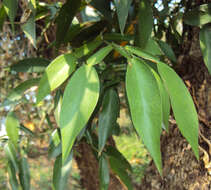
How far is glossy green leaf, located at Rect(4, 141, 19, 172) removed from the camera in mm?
431

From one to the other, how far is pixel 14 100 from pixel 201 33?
333mm

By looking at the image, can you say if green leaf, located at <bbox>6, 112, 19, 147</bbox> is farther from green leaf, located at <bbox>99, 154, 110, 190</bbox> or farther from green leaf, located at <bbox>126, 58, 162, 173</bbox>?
green leaf, located at <bbox>126, 58, 162, 173</bbox>

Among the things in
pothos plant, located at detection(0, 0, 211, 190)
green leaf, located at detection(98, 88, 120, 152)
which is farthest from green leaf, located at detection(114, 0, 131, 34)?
green leaf, located at detection(98, 88, 120, 152)

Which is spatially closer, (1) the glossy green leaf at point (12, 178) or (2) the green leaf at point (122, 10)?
(2) the green leaf at point (122, 10)

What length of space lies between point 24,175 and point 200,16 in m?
0.41

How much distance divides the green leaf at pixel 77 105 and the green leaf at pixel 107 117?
140 mm

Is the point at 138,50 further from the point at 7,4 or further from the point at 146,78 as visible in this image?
the point at 7,4

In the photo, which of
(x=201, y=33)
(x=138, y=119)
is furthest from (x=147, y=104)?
(x=201, y=33)

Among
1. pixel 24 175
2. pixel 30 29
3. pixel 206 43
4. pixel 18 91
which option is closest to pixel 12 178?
pixel 24 175

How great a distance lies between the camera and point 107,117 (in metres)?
0.39

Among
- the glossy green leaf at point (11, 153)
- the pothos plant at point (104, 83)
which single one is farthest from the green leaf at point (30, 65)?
the glossy green leaf at point (11, 153)

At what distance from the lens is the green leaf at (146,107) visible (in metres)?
0.23

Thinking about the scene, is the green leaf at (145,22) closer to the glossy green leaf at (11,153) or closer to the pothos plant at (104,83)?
the pothos plant at (104,83)

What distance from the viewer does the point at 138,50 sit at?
294 mm
